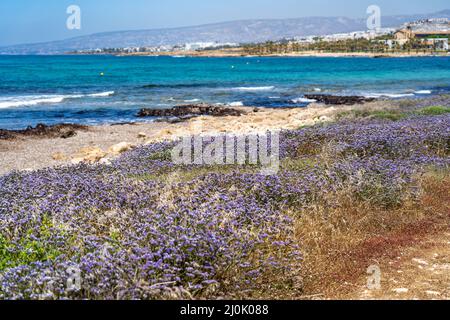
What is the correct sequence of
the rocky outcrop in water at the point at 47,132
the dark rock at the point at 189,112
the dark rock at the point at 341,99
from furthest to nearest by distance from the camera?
the dark rock at the point at 341,99 < the dark rock at the point at 189,112 < the rocky outcrop in water at the point at 47,132

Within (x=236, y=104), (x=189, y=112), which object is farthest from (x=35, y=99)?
(x=236, y=104)

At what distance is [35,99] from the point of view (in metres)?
46.0

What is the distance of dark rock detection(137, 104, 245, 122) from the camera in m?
36.4

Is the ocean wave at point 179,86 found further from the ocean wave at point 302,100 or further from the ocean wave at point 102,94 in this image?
the ocean wave at point 302,100

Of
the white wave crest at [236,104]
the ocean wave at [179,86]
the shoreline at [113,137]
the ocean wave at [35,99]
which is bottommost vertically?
the shoreline at [113,137]

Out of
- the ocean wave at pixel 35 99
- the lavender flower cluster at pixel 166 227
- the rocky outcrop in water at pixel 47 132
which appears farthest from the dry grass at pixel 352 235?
the ocean wave at pixel 35 99

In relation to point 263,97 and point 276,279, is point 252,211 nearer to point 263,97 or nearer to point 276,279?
point 276,279

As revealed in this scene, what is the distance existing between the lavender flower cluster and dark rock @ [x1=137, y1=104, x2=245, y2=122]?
25884 mm

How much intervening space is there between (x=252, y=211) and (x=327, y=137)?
21.7ft

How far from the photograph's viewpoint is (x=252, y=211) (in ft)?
22.8

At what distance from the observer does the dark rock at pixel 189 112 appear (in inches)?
1435

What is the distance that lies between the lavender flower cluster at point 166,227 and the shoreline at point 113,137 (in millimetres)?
9175

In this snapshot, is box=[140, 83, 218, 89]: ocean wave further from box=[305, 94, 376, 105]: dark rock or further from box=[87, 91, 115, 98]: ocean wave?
box=[305, 94, 376, 105]: dark rock

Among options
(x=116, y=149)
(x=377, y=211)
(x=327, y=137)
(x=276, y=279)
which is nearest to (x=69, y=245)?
(x=276, y=279)
